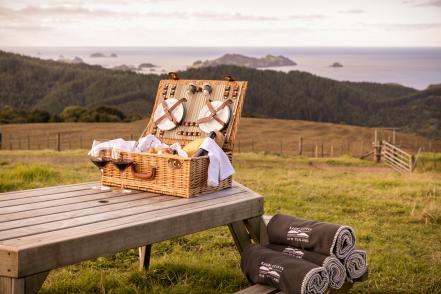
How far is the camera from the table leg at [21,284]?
7.65 feet

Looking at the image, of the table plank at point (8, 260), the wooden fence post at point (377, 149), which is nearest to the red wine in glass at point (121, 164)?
the table plank at point (8, 260)

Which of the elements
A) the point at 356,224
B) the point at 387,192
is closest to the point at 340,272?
the point at 356,224

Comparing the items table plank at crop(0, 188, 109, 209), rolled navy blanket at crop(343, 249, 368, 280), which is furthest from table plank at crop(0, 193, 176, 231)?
rolled navy blanket at crop(343, 249, 368, 280)

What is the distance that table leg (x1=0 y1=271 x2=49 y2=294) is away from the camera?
233 cm

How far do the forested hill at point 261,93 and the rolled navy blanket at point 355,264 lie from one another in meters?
47.0

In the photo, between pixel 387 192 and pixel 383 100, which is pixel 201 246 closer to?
pixel 387 192

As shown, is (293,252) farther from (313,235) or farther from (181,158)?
(181,158)

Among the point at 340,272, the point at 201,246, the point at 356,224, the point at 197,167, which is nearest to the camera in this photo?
the point at 340,272

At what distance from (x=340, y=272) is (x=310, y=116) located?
191 feet

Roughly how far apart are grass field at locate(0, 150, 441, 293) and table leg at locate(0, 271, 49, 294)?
1.51 meters

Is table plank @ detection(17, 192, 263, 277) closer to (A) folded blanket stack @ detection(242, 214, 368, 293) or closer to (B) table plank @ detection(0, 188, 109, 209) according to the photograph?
(A) folded blanket stack @ detection(242, 214, 368, 293)

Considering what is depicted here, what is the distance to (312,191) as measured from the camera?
28.7ft

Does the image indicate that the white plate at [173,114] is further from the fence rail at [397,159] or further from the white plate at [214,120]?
the fence rail at [397,159]

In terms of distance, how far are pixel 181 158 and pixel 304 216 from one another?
366 centimetres
